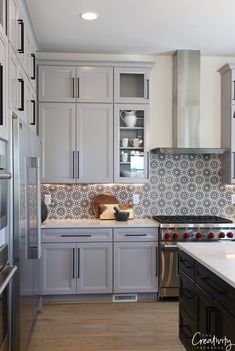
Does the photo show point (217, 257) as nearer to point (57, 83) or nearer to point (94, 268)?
point (94, 268)

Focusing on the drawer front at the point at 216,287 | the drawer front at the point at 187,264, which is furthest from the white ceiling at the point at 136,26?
the drawer front at the point at 216,287

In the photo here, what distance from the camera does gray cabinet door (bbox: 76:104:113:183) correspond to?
4.28m

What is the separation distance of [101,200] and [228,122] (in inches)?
70.7

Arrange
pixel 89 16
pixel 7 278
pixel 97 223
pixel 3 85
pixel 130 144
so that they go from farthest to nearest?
pixel 130 144, pixel 97 223, pixel 89 16, pixel 3 85, pixel 7 278

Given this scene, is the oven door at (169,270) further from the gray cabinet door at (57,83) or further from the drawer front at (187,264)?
the gray cabinet door at (57,83)

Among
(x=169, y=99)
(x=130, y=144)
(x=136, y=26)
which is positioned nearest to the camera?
(x=136, y=26)

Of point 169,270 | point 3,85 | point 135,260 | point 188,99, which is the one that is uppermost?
point 188,99

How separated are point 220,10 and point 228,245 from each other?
2.08 metres

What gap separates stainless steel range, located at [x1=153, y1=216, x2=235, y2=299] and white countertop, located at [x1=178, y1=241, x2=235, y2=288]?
1.17 meters

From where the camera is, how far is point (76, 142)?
14.0 feet

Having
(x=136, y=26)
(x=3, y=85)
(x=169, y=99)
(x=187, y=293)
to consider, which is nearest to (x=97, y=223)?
(x=187, y=293)

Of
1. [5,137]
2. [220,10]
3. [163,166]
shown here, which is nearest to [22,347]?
[5,137]

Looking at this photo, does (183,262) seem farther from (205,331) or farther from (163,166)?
(163,166)

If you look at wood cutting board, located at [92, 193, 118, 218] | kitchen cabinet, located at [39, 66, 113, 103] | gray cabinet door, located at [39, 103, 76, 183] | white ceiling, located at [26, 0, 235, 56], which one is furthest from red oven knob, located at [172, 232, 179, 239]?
white ceiling, located at [26, 0, 235, 56]
